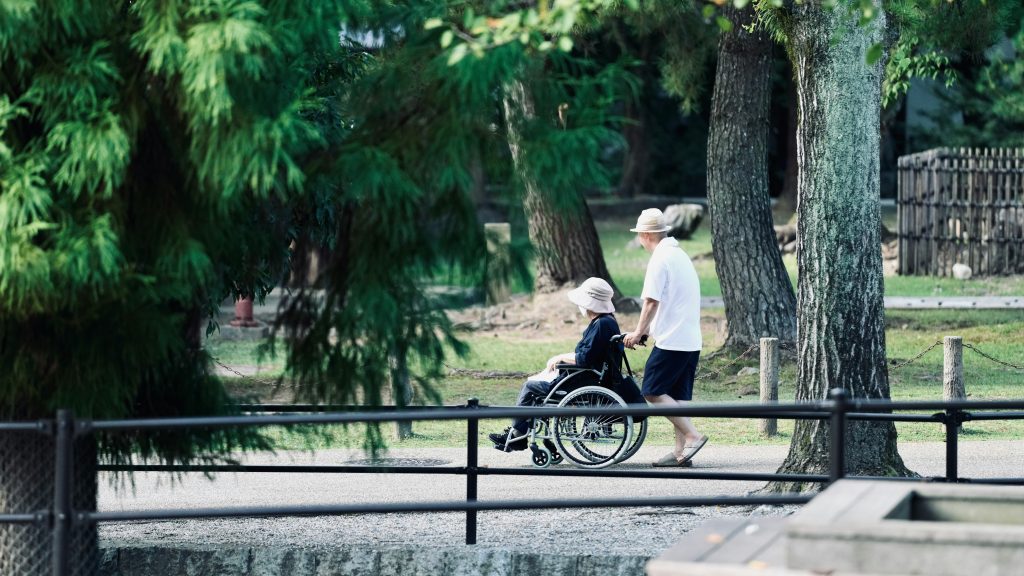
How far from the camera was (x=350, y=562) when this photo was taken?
7516 mm

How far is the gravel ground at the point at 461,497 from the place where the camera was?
8.24 metres

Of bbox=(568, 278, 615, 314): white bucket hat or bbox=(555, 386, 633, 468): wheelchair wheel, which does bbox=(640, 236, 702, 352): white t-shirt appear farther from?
bbox=(555, 386, 633, 468): wheelchair wheel

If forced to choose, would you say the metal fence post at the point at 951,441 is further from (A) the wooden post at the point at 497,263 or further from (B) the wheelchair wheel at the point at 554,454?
(B) the wheelchair wheel at the point at 554,454

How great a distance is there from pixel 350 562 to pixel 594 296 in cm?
379

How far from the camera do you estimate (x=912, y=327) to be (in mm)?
18578

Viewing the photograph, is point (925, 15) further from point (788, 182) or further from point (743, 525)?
point (788, 182)

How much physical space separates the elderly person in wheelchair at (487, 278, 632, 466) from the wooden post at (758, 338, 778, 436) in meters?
1.85

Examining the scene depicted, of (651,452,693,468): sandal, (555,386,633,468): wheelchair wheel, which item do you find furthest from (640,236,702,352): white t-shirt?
(651,452,693,468): sandal

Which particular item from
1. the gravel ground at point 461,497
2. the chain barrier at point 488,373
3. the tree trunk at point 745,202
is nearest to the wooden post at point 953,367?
the gravel ground at point 461,497

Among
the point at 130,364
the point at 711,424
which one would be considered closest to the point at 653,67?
the point at 711,424

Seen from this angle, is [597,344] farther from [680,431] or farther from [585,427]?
[680,431]

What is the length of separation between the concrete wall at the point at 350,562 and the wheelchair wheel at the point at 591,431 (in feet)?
10.1

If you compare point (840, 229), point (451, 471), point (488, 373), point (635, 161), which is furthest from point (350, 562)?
point (635, 161)

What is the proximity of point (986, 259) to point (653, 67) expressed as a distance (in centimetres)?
1363
